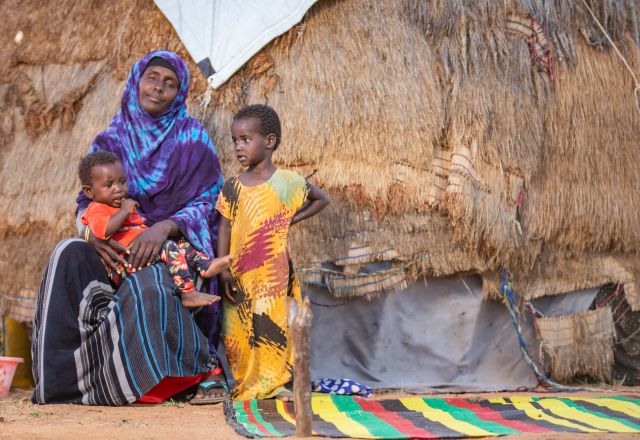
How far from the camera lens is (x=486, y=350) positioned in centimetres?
598

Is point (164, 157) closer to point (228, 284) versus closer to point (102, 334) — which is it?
point (228, 284)

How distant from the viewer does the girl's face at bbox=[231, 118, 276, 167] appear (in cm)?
484

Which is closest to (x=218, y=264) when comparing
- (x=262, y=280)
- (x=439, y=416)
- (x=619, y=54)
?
(x=262, y=280)

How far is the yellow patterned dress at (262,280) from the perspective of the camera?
15.8 ft

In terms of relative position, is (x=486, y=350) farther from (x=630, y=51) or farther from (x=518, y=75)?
(x=630, y=51)

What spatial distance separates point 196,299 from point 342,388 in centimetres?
102

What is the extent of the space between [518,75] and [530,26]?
1.20 ft

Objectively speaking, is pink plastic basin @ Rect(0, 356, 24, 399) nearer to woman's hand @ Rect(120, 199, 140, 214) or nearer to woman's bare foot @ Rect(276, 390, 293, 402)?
woman's hand @ Rect(120, 199, 140, 214)

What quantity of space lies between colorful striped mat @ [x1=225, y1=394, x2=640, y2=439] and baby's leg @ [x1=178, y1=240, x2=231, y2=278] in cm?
66

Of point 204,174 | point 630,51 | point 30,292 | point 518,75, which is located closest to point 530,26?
point 518,75

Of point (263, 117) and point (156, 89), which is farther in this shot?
point (156, 89)

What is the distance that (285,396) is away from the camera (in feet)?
15.6

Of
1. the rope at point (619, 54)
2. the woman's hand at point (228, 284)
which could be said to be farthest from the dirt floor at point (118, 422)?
the rope at point (619, 54)

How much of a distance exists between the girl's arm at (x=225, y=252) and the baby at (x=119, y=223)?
16cm
